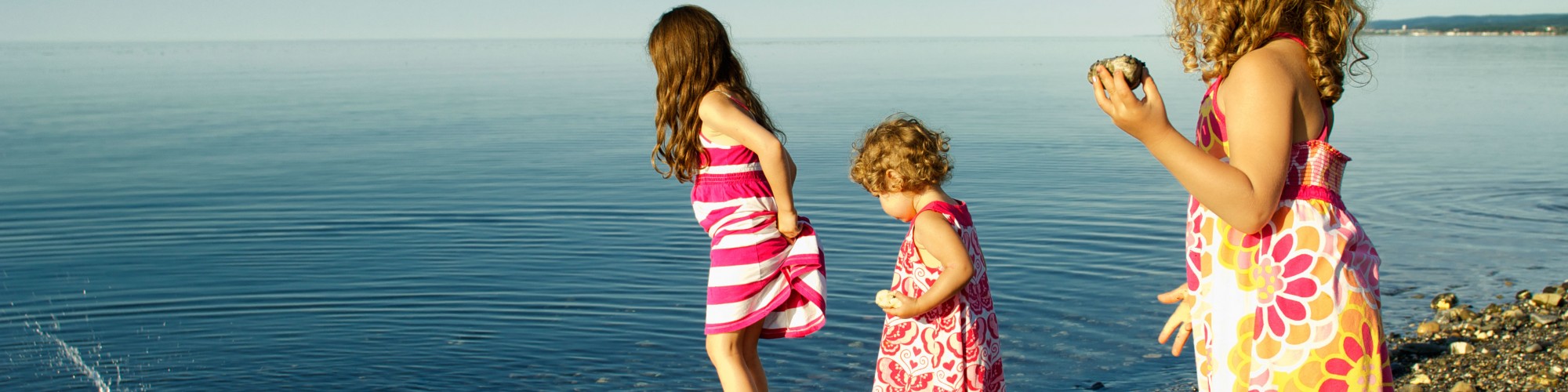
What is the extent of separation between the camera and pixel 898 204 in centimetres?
402

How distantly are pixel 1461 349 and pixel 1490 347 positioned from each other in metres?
0.17

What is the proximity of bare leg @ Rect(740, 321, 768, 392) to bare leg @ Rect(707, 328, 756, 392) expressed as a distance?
0.02 metres

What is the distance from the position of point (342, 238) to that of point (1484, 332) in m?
7.90

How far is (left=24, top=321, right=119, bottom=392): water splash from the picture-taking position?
6527mm

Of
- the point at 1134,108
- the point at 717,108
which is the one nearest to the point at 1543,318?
the point at 717,108

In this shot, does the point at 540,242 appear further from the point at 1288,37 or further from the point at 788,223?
the point at 1288,37

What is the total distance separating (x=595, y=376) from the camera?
6.57 m

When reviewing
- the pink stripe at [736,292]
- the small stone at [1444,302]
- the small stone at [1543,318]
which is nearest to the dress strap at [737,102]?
the pink stripe at [736,292]

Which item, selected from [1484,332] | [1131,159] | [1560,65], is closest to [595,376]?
[1484,332]

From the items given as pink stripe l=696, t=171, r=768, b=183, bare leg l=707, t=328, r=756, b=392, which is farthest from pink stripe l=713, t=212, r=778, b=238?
bare leg l=707, t=328, r=756, b=392

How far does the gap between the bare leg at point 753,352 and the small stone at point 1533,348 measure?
3.61 meters

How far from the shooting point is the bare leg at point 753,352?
14.5ft

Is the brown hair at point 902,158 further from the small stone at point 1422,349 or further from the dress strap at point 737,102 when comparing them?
the small stone at point 1422,349

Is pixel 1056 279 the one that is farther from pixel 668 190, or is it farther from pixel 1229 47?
pixel 1229 47
